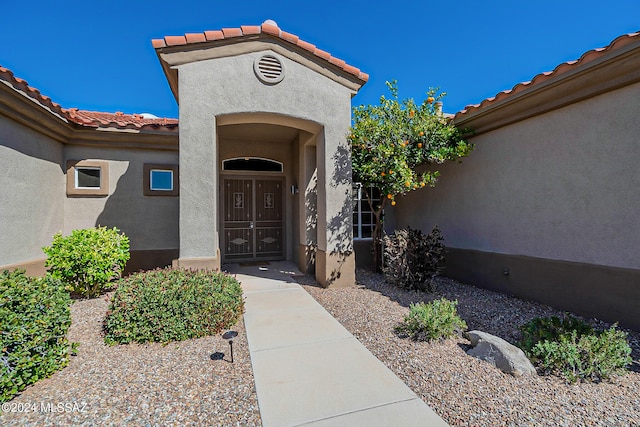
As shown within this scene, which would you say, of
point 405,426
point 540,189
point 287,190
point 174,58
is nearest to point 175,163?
point 174,58

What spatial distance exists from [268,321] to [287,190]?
6411 mm

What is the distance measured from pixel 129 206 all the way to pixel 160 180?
1.08 meters

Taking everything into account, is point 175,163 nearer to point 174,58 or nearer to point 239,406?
point 174,58

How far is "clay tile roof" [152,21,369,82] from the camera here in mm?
6105

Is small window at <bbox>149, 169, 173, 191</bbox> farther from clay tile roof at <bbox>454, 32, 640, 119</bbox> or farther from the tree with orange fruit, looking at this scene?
clay tile roof at <bbox>454, 32, 640, 119</bbox>

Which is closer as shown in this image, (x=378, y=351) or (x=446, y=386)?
(x=446, y=386)

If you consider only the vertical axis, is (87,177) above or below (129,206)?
above

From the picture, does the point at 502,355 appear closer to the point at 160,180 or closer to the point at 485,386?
the point at 485,386

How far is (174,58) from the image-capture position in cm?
616

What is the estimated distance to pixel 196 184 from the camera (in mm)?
6207

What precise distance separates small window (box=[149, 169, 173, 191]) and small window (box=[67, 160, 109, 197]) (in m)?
1.07

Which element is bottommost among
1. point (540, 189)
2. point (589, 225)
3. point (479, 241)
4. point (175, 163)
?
point (479, 241)

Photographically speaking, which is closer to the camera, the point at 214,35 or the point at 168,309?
the point at 168,309

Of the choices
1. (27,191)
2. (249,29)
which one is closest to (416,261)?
(249,29)
